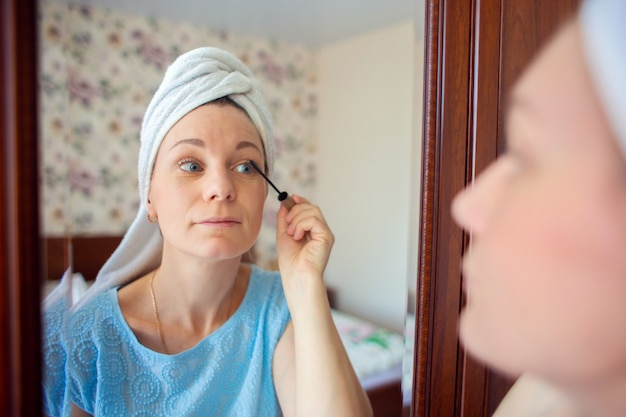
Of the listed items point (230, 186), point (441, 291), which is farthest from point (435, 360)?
point (230, 186)

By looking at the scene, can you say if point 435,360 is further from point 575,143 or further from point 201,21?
point 201,21

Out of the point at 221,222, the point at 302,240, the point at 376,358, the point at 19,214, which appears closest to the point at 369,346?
the point at 376,358

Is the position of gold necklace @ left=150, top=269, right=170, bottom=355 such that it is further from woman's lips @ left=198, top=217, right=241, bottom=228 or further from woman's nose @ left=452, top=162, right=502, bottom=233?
woman's nose @ left=452, top=162, right=502, bottom=233

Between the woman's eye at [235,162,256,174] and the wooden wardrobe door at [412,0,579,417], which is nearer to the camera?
the woman's eye at [235,162,256,174]

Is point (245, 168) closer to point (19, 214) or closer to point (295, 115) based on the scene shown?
point (295, 115)

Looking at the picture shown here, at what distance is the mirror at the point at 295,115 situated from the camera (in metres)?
0.51

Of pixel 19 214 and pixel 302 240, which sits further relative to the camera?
pixel 302 240

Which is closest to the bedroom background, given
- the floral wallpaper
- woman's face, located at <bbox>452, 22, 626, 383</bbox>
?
the floral wallpaper

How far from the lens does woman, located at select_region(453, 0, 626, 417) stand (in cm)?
46

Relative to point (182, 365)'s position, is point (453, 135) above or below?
above

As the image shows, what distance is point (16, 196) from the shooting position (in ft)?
1.42

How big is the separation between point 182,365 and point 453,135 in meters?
0.47

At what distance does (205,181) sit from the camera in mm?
562

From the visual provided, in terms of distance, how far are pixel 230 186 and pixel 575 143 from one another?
37cm
